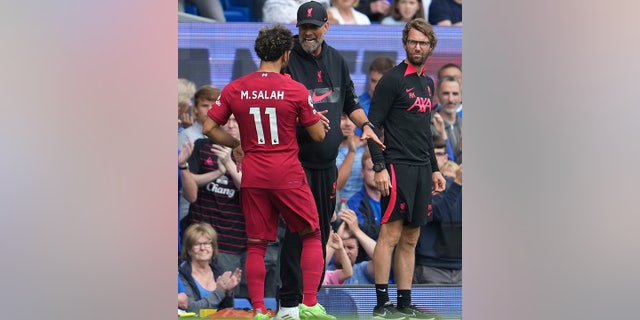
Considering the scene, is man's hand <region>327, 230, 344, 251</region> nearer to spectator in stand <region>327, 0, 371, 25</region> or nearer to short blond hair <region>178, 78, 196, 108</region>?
short blond hair <region>178, 78, 196, 108</region>

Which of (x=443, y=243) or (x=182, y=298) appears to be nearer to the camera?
(x=182, y=298)

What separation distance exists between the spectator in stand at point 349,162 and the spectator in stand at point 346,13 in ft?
3.30

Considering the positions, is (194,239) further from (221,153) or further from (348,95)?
(348,95)

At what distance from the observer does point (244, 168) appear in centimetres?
744

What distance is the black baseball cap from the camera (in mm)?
7734

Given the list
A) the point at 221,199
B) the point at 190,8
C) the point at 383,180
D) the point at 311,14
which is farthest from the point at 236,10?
the point at 383,180

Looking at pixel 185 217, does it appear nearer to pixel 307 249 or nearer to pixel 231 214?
pixel 231 214

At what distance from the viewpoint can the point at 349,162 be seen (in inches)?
414

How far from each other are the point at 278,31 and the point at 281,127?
27.3 inches

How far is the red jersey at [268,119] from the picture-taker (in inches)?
289

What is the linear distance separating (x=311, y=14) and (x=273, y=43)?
1.76ft

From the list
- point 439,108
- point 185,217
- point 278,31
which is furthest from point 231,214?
point 278,31

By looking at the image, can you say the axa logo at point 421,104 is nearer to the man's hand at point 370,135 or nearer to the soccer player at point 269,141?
the man's hand at point 370,135

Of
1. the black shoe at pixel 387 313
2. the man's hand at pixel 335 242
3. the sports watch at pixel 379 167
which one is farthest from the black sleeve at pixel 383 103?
the man's hand at pixel 335 242
